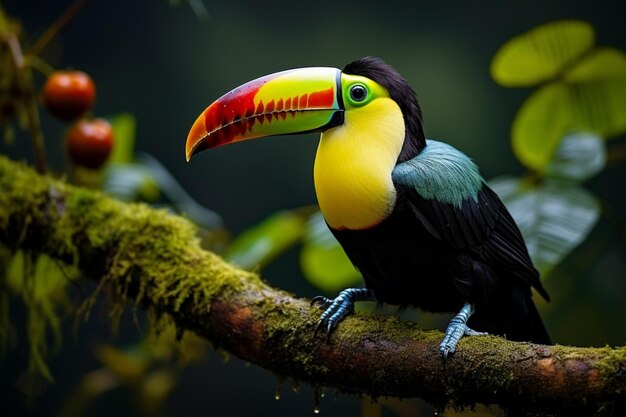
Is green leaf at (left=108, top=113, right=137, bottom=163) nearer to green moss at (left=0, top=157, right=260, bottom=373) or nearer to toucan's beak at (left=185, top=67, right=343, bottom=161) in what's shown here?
green moss at (left=0, top=157, right=260, bottom=373)

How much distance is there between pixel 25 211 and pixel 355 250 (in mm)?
956

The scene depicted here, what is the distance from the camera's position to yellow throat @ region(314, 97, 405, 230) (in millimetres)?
1297

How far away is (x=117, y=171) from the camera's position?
2.45m

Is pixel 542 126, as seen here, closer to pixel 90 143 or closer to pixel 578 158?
pixel 578 158

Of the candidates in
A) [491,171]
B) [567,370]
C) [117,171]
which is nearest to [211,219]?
[117,171]

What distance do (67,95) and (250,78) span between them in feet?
3.89

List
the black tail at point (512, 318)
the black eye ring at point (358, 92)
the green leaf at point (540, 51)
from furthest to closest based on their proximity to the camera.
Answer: the green leaf at point (540, 51)
the black tail at point (512, 318)
the black eye ring at point (358, 92)

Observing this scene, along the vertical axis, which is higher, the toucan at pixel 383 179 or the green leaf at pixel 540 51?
the green leaf at pixel 540 51

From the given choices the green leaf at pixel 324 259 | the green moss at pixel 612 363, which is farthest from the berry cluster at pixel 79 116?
the green moss at pixel 612 363

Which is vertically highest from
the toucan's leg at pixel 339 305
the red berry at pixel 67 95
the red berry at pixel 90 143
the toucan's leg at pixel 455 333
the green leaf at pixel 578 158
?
the red berry at pixel 67 95

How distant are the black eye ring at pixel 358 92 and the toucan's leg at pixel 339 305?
379mm

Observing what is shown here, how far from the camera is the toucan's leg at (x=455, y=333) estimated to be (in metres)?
1.24

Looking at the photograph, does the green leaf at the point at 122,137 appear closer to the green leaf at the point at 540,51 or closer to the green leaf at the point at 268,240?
the green leaf at the point at 268,240

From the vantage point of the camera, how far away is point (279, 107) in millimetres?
1331
